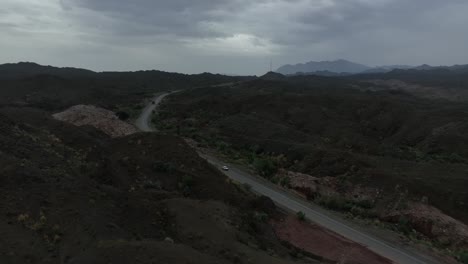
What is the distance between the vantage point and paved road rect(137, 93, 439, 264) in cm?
2955

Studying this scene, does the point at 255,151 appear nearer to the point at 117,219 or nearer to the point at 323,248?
the point at 323,248

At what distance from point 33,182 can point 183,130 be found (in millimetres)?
45549

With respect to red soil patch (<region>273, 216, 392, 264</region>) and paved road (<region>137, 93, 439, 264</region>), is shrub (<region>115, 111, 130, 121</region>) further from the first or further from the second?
red soil patch (<region>273, 216, 392, 264</region>)

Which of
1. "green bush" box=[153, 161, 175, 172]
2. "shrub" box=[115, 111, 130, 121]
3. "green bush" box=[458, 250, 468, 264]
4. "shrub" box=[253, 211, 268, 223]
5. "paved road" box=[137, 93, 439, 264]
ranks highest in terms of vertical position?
"green bush" box=[153, 161, 175, 172]

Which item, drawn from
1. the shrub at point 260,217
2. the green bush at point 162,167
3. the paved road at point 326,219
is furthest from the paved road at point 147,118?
the shrub at point 260,217

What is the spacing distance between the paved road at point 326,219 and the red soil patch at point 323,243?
1.07 meters

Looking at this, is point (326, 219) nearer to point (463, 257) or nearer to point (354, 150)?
point (463, 257)

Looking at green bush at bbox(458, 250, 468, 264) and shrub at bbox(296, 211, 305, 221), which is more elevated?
shrub at bbox(296, 211, 305, 221)

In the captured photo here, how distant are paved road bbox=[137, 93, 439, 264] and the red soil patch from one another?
3.53ft

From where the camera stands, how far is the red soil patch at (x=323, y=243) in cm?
2833

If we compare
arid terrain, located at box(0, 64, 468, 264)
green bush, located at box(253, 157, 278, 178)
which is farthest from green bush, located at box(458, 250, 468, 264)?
green bush, located at box(253, 157, 278, 178)

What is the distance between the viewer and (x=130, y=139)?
42281 mm

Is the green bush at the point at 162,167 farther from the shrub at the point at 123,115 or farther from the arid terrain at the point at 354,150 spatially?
the shrub at the point at 123,115

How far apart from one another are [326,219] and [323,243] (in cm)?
510
